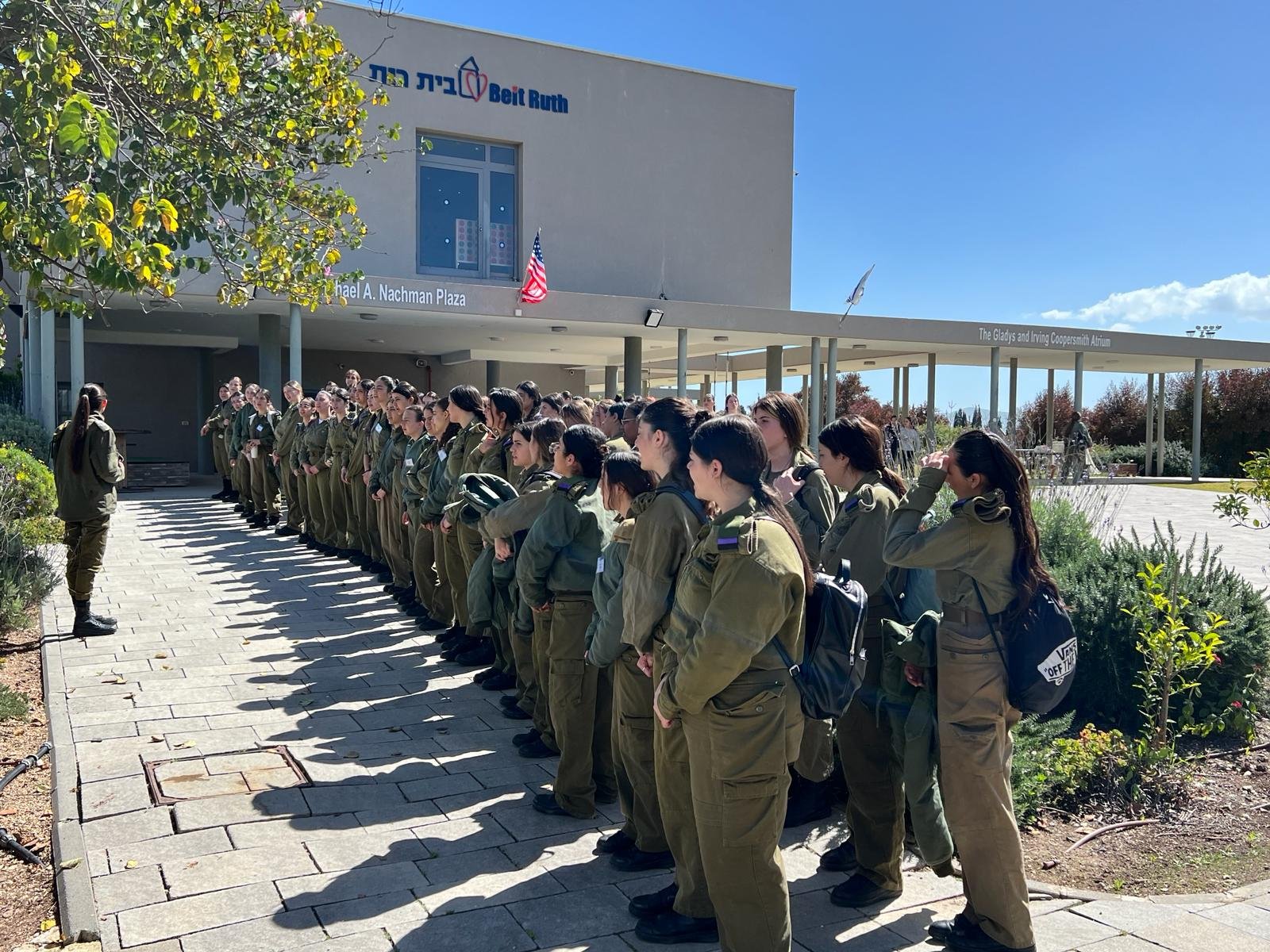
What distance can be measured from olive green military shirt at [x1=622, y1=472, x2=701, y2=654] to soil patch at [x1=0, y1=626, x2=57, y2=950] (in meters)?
2.61

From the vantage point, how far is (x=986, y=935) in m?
3.48

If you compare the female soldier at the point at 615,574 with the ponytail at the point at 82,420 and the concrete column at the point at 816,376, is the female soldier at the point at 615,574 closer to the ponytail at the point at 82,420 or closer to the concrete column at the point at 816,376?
the ponytail at the point at 82,420

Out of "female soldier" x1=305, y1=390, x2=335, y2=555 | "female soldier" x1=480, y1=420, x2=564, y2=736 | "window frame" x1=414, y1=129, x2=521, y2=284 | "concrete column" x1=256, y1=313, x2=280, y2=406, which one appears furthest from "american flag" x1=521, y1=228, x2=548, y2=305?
"female soldier" x1=480, y1=420, x2=564, y2=736

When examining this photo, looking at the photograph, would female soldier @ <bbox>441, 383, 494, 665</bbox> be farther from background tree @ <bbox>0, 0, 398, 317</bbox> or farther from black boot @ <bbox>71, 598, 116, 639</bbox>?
black boot @ <bbox>71, 598, 116, 639</bbox>

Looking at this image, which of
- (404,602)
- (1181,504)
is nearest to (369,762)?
(404,602)

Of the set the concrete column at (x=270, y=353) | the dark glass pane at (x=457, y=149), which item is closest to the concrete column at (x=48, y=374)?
the concrete column at (x=270, y=353)

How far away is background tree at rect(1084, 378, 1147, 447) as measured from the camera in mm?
40062

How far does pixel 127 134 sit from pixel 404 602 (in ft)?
15.5

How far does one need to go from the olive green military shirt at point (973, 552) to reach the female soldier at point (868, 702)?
1.27 feet

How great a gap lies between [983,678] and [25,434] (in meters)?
15.9

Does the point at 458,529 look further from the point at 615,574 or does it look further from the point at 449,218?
the point at 449,218

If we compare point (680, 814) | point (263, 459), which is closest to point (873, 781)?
point (680, 814)

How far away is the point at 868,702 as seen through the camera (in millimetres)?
4051

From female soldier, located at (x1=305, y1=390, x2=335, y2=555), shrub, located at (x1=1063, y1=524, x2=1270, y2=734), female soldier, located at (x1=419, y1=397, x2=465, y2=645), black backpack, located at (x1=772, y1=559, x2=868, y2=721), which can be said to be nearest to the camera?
black backpack, located at (x1=772, y1=559, x2=868, y2=721)
